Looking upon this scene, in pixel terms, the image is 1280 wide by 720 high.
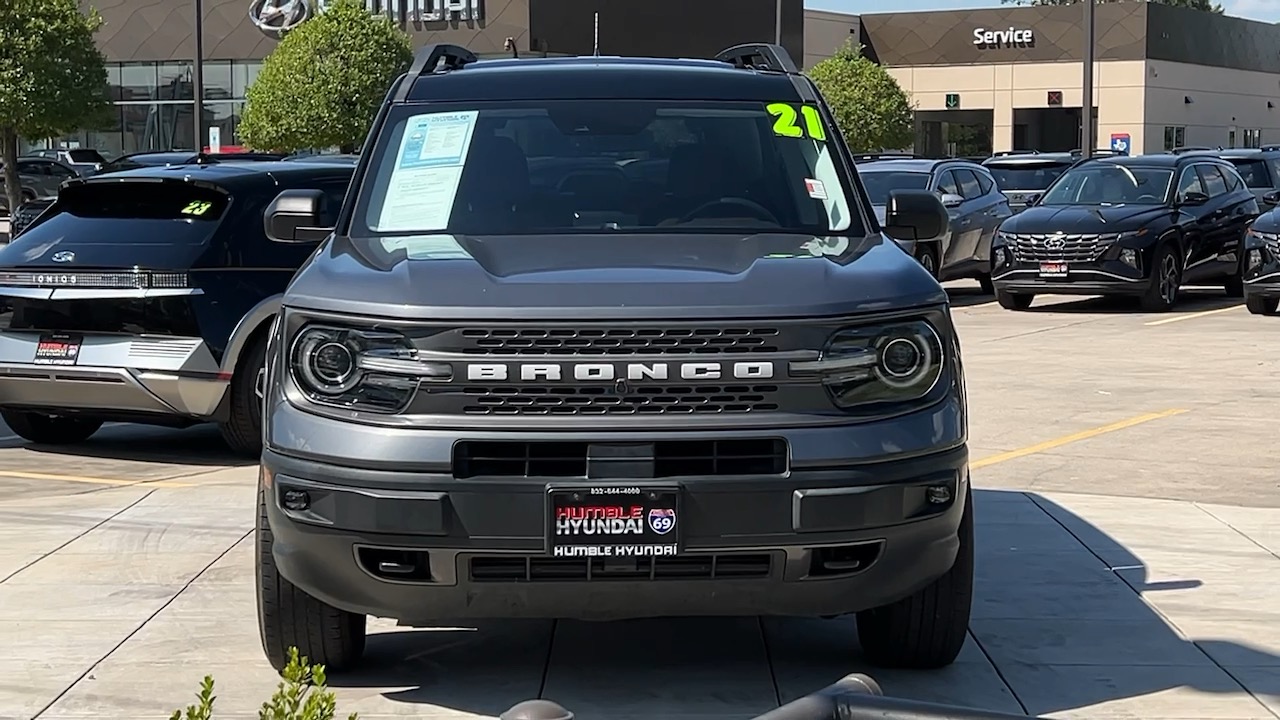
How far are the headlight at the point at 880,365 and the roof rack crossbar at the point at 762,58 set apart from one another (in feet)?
5.98

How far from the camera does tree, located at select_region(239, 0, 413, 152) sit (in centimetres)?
4247

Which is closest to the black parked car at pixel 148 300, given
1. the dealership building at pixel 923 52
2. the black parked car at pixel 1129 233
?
the black parked car at pixel 1129 233

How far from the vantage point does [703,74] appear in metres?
6.43

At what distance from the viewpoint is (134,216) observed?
32.1 ft

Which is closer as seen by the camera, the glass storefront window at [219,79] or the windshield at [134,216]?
the windshield at [134,216]

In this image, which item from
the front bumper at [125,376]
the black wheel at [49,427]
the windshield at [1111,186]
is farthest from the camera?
the windshield at [1111,186]

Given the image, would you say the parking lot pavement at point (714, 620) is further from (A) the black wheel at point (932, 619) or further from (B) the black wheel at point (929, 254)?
(B) the black wheel at point (929, 254)

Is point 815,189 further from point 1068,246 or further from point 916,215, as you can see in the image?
point 1068,246

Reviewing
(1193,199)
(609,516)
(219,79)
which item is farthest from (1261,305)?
(219,79)

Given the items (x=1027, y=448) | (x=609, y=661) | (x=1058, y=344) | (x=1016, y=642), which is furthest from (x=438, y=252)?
(x=1058, y=344)

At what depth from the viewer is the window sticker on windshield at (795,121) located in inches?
249

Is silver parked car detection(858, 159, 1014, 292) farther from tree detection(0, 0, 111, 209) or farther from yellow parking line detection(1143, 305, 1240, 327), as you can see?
tree detection(0, 0, 111, 209)

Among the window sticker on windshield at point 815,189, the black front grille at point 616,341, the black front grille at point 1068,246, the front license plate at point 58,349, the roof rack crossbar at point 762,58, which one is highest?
the roof rack crossbar at point 762,58

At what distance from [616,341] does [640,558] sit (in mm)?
573
